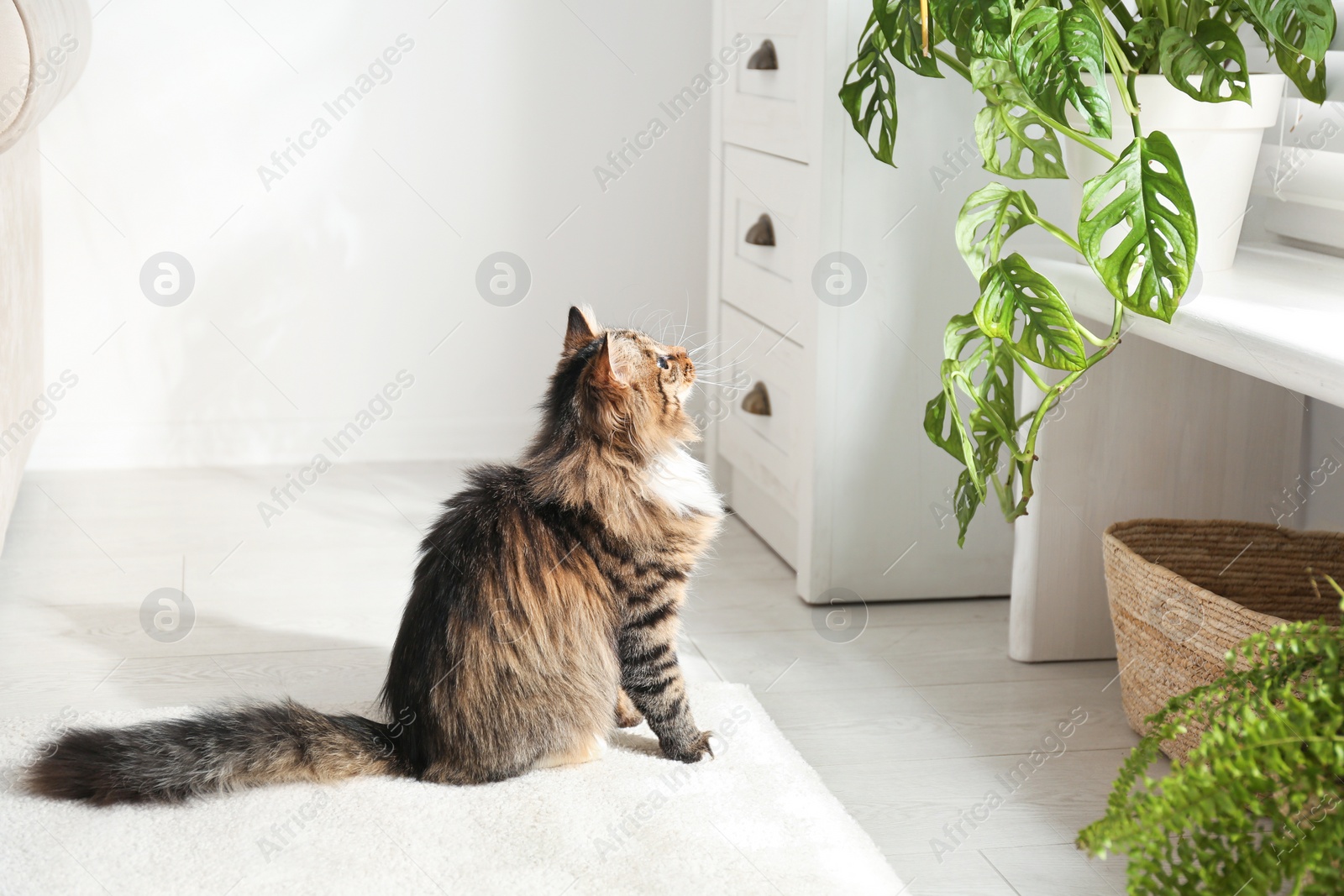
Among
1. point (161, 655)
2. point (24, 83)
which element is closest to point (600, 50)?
point (24, 83)

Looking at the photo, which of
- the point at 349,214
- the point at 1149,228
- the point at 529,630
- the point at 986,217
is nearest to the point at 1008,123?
the point at 986,217

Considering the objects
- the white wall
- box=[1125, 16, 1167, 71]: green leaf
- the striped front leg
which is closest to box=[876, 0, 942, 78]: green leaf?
box=[1125, 16, 1167, 71]: green leaf

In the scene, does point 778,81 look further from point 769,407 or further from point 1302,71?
point 1302,71

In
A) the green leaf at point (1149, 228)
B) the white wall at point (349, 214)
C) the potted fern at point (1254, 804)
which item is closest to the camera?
the potted fern at point (1254, 804)

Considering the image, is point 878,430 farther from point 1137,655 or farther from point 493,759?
point 493,759

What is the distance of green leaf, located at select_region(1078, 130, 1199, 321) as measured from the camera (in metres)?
1.22

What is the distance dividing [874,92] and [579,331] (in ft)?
2.15

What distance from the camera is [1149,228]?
1.22 meters

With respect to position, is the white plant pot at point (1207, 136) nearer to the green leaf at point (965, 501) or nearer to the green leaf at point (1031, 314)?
the green leaf at point (1031, 314)

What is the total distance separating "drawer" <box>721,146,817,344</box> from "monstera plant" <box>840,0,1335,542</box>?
0.91 feet

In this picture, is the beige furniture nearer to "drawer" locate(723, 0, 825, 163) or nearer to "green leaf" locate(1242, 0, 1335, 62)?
"drawer" locate(723, 0, 825, 163)

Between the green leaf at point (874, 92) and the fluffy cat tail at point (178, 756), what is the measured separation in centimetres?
114

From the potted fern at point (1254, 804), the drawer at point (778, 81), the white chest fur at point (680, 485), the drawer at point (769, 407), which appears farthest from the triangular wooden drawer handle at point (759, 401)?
the potted fern at point (1254, 804)

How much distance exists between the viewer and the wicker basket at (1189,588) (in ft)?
4.69
